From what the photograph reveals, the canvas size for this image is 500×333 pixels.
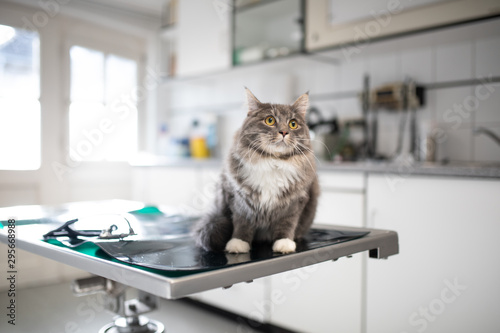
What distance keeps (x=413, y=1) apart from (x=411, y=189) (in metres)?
0.99

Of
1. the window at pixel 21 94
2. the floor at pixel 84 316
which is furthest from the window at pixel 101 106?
the floor at pixel 84 316

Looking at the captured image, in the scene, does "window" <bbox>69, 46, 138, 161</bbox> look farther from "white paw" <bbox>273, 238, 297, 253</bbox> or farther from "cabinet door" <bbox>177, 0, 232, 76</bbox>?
"white paw" <bbox>273, 238, 297, 253</bbox>

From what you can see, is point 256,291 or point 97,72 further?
point 97,72

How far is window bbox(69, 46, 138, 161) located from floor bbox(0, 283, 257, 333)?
1.52 m

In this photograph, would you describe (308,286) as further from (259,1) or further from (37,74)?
(37,74)

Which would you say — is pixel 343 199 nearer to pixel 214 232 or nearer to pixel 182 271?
pixel 214 232

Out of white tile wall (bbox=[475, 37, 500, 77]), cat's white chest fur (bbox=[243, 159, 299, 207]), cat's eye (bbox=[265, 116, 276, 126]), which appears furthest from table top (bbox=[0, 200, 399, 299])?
white tile wall (bbox=[475, 37, 500, 77])

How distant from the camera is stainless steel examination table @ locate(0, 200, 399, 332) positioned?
68 centimetres

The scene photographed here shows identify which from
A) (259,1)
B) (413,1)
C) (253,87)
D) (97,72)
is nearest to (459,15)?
(413,1)

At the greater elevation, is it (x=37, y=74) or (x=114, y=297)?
(x=37, y=74)

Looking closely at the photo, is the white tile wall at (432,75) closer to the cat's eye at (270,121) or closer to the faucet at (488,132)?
the faucet at (488,132)

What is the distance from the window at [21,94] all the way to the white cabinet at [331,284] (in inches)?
77.1

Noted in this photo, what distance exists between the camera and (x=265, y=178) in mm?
939

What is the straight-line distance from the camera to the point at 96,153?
3.66 metres
